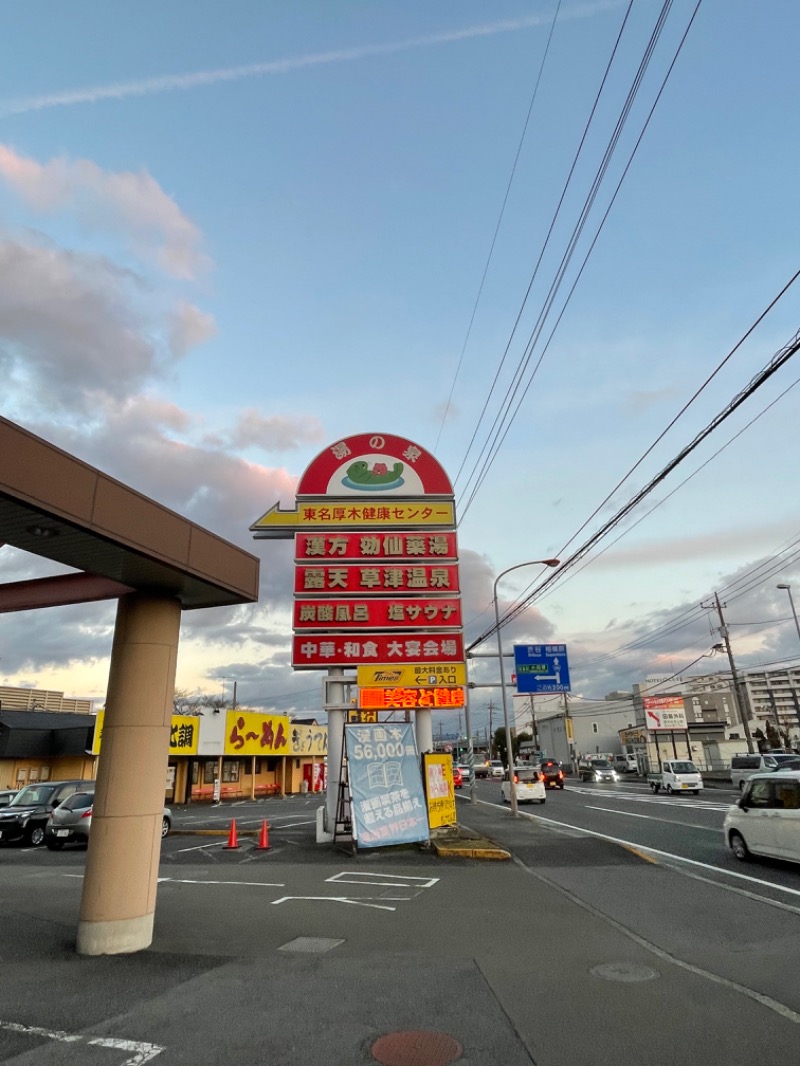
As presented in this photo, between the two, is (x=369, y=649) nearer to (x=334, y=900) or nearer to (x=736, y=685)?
(x=334, y=900)

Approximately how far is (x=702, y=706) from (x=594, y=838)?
101033mm

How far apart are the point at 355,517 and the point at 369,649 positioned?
13.2ft

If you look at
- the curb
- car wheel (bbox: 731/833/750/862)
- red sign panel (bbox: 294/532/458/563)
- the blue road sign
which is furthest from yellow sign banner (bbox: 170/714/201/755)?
car wheel (bbox: 731/833/750/862)

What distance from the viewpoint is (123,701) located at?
24.7 feet

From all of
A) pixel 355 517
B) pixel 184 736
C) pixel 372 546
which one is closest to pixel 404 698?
pixel 372 546

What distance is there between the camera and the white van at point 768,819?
11617 mm

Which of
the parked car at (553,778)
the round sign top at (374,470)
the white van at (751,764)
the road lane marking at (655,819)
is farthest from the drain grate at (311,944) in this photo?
the parked car at (553,778)

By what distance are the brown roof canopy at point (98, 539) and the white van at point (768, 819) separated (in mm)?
10596

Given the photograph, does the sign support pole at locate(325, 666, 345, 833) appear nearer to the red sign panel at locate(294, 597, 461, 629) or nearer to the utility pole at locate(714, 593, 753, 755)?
the red sign panel at locate(294, 597, 461, 629)

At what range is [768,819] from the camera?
39.9 feet

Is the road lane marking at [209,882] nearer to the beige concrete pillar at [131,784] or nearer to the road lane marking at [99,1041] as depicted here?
the beige concrete pillar at [131,784]

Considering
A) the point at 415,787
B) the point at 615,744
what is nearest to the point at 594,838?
the point at 415,787

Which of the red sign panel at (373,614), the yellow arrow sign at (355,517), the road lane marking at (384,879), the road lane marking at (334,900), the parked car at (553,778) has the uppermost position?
the yellow arrow sign at (355,517)

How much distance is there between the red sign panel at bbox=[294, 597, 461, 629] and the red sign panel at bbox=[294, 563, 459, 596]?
13.4 inches
